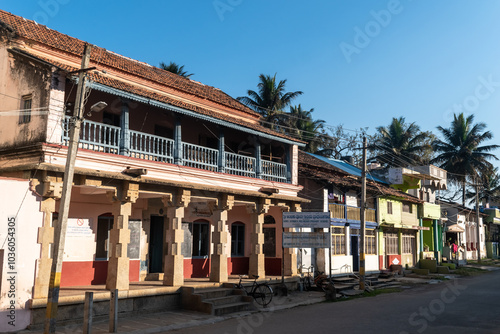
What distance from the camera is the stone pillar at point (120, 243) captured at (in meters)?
13.9

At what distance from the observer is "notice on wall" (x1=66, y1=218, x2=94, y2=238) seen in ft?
49.8

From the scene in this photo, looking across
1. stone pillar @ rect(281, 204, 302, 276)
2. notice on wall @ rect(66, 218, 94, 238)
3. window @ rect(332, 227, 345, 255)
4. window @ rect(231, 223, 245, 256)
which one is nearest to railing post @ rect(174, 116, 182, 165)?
notice on wall @ rect(66, 218, 94, 238)

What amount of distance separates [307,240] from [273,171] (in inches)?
154

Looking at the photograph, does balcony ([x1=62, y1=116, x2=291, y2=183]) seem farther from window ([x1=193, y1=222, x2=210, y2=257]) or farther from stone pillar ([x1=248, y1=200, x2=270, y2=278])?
window ([x1=193, y1=222, x2=210, y2=257])

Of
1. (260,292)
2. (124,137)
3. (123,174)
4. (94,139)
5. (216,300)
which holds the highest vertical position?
(124,137)

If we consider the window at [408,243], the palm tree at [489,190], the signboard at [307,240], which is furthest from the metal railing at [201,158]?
the palm tree at [489,190]

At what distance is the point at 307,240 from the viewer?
18.7 metres

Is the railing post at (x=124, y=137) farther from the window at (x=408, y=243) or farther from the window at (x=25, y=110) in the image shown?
the window at (x=408, y=243)

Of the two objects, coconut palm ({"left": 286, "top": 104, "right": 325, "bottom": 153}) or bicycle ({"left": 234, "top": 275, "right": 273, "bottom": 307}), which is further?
coconut palm ({"left": 286, "top": 104, "right": 325, "bottom": 153})

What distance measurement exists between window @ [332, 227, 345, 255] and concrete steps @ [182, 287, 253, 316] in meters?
9.31

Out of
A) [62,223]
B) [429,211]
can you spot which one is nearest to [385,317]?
[62,223]

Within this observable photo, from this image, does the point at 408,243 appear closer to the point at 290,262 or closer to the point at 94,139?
the point at 290,262

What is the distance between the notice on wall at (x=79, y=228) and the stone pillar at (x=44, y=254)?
2789mm

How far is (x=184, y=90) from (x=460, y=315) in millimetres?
13576
